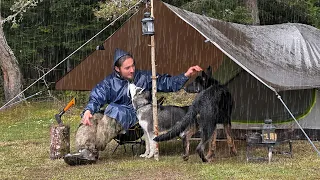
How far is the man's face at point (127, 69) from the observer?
240 inches

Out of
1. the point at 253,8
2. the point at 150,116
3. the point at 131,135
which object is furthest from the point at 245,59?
the point at 253,8

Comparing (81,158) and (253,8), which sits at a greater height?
(253,8)

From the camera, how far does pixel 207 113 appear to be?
5367 mm

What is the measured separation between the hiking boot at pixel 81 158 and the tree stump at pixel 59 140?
1.63ft

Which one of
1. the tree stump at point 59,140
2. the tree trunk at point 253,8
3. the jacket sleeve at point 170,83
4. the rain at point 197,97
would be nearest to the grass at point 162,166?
the rain at point 197,97

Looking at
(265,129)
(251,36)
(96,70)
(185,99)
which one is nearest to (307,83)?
(265,129)

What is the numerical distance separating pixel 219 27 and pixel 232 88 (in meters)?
1.29

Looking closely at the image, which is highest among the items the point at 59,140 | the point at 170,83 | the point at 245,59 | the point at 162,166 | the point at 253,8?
the point at 253,8

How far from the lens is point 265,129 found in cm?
533

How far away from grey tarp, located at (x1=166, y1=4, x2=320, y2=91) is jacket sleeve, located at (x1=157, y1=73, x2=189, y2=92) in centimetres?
68

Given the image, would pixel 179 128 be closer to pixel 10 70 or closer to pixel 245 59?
pixel 245 59

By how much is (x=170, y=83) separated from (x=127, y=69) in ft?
1.77

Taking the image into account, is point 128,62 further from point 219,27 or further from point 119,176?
point 119,176

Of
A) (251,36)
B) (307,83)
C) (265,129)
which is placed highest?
(251,36)
